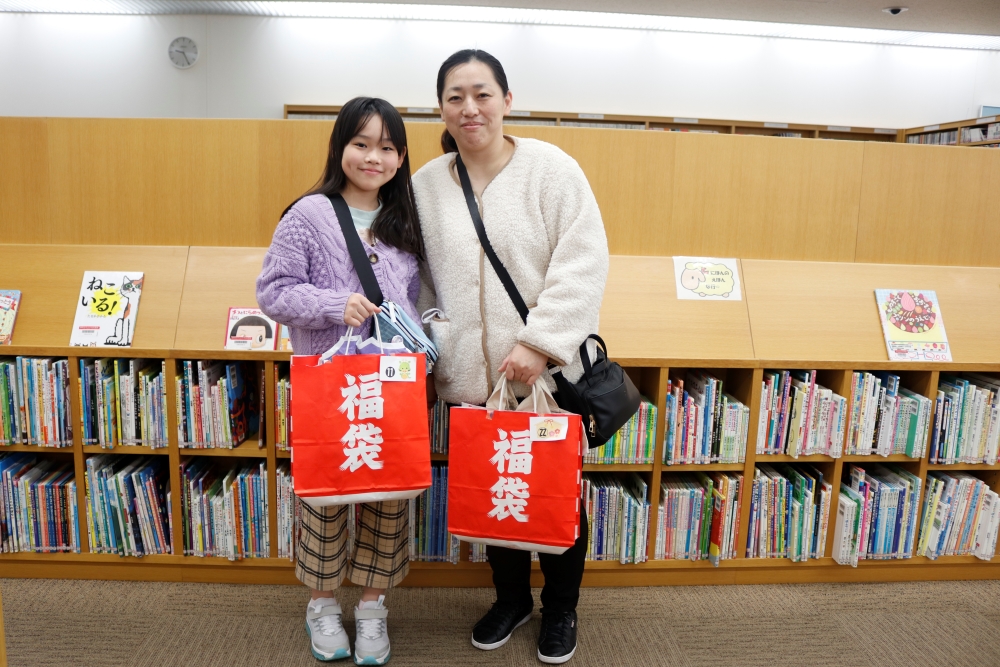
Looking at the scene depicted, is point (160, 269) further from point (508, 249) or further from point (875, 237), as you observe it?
point (875, 237)

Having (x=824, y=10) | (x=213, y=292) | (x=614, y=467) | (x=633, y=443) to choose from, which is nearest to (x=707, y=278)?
(x=633, y=443)

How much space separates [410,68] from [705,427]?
17.7 ft

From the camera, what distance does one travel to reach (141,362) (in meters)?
2.01

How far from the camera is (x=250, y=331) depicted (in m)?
1.94

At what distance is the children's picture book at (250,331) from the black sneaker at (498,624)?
1.09 metres

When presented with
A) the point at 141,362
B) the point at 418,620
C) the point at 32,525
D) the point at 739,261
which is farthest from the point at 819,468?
the point at 32,525

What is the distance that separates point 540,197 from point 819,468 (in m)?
1.55

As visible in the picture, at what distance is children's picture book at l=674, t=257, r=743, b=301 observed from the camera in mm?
2094

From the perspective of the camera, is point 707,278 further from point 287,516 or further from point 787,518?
point 287,516

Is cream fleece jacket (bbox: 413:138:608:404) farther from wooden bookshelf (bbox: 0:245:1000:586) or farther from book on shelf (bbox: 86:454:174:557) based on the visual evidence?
book on shelf (bbox: 86:454:174:557)

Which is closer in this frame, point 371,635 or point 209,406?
point 371,635

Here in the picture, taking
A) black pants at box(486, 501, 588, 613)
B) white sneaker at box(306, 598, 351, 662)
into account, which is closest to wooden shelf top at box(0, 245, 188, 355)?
white sneaker at box(306, 598, 351, 662)

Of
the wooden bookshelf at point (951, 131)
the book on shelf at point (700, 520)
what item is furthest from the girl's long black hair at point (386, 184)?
the wooden bookshelf at point (951, 131)

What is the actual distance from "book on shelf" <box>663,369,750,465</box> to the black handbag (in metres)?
0.53
